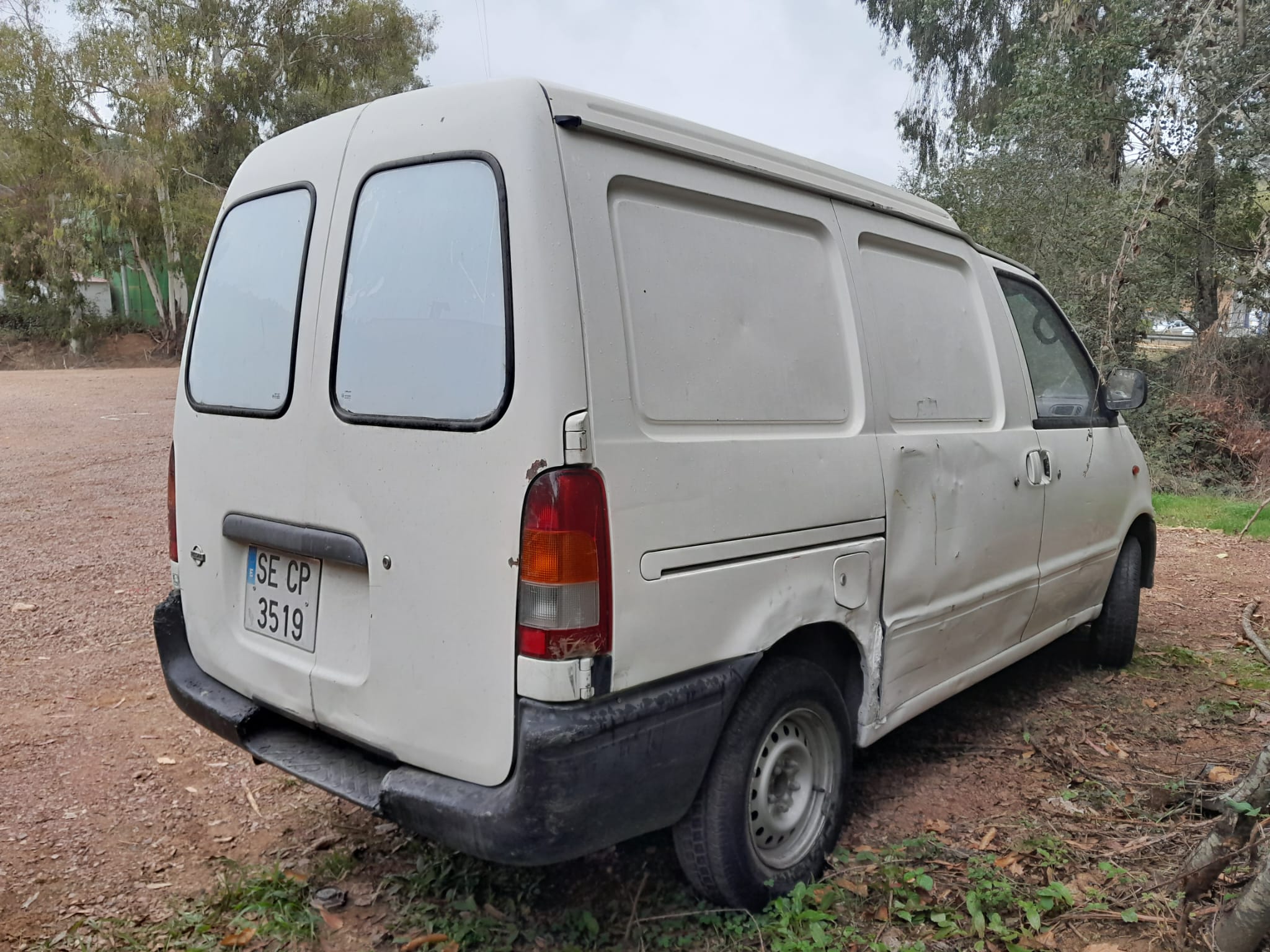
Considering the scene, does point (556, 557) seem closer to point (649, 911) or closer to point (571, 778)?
point (571, 778)

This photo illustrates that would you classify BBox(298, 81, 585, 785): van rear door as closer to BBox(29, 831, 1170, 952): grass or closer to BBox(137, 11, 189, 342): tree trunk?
BBox(29, 831, 1170, 952): grass

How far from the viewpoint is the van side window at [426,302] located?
7.48 feet

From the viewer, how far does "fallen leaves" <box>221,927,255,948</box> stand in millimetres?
2646

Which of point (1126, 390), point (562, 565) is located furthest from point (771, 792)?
point (1126, 390)

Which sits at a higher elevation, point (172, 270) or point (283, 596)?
point (172, 270)

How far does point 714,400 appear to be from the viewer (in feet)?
8.33

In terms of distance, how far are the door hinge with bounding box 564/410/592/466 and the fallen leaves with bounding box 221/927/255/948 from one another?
5.43 feet

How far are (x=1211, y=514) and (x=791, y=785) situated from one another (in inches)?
349

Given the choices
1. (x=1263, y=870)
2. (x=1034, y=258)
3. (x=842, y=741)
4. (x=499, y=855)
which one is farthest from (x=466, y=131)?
(x=1034, y=258)

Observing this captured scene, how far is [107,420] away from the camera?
45.5ft

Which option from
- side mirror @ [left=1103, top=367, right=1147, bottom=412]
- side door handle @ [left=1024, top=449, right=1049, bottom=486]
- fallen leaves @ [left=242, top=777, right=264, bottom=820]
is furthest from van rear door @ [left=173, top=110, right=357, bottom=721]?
A: side mirror @ [left=1103, top=367, right=1147, bottom=412]

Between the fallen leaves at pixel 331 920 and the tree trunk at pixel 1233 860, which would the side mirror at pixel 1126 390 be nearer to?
the tree trunk at pixel 1233 860

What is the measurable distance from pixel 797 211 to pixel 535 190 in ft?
3.28

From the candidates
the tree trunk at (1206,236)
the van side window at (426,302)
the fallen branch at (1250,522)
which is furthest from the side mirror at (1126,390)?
the tree trunk at (1206,236)
